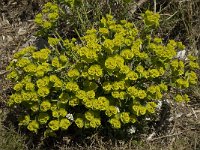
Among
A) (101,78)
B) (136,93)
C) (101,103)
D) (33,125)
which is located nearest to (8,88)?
(33,125)

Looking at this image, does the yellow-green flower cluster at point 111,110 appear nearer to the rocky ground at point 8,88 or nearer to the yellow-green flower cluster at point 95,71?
the yellow-green flower cluster at point 95,71

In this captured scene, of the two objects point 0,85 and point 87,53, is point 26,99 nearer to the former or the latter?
point 87,53

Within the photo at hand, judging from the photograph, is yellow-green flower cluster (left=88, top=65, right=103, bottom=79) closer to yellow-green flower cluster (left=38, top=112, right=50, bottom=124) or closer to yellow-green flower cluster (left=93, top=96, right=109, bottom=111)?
yellow-green flower cluster (left=93, top=96, right=109, bottom=111)

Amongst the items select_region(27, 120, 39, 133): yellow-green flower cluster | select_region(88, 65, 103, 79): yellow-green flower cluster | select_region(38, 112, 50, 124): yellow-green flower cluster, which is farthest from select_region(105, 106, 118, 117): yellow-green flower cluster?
select_region(27, 120, 39, 133): yellow-green flower cluster

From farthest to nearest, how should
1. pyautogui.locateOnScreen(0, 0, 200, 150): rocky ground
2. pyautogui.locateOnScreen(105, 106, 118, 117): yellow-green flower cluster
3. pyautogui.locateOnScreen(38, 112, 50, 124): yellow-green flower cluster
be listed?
pyautogui.locateOnScreen(0, 0, 200, 150): rocky ground < pyautogui.locateOnScreen(38, 112, 50, 124): yellow-green flower cluster < pyautogui.locateOnScreen(105, 106, 118, 117): yellow-green flower cluster

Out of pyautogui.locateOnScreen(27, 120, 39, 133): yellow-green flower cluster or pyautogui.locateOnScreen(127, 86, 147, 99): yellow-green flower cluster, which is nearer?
pyautogui.locateOnScreen(127, 86, 147, 99): yellow-green flower cluster

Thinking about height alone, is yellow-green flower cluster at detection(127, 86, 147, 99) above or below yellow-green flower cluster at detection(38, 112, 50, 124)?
above

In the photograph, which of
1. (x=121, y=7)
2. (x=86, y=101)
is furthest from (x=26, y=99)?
(x=121, y=7)

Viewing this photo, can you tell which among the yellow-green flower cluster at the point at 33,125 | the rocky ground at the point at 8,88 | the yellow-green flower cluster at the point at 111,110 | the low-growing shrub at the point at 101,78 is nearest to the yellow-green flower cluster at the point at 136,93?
the low-growing shrub at the point at 101,78

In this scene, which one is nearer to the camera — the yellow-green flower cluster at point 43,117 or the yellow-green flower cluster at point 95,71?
the yellow-green flower cluster at point 95,71
